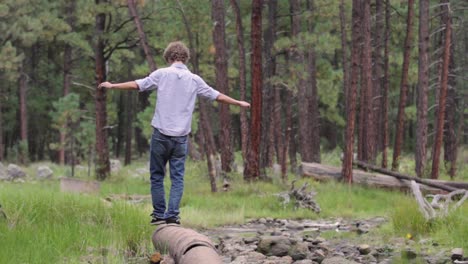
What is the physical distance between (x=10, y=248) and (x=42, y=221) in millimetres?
1406

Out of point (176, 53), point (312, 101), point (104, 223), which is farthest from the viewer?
point (312, 101)

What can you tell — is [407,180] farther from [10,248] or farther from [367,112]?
[10,248]

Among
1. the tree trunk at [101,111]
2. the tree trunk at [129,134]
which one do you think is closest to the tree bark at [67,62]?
the tree trunk at [129,134]

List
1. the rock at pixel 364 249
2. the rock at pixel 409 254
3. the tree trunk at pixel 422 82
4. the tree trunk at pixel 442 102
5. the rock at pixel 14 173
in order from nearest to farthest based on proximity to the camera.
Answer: the rock at pixel 409 254 < the rock at pixel 364 249 < the tree trunk at pixel 422 82 < the tree trunk at pixel 442 102 < the rock at pixel 14 173

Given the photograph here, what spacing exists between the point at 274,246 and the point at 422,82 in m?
15.0

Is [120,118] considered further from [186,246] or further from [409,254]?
[186,246]

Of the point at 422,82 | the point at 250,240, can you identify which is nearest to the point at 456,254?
the point at 250,240

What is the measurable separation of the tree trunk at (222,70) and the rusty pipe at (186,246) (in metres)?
12.1

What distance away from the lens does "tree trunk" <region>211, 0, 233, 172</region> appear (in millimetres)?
18047

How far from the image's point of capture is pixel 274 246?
7676 millimetres

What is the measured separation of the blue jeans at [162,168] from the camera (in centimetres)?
732

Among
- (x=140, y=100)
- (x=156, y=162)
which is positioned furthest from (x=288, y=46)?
(x=140, y=100)

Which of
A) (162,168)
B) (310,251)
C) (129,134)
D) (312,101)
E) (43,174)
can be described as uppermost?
(162,168)

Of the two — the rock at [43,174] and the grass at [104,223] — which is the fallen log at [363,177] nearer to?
the grass at [104,223]
